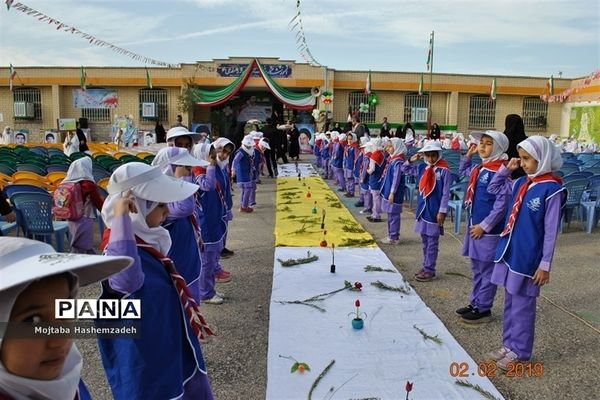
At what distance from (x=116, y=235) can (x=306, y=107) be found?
970 inches

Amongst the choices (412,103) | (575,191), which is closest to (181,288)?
(575,191)

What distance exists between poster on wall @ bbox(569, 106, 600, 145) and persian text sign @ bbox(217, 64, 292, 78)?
51.7 ft

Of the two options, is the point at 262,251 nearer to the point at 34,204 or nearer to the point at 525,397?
the point at 34,204

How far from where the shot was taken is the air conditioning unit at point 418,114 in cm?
3039

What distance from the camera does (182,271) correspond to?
3.33 meters

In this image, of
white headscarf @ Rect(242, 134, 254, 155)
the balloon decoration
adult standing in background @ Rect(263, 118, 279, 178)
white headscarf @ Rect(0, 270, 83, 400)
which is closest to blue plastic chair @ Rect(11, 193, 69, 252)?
white headscarf @ Rect(242, 134, 254, 155)

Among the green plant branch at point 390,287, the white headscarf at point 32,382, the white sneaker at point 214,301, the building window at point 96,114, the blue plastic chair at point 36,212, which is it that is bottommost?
the white sneaker at point 214,301

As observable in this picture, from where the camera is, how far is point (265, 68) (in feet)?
94.1

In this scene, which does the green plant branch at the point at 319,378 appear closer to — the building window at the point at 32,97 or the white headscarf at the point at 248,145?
the white headscarf at the point at 248,145

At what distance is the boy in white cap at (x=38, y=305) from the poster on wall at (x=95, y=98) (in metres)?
30.5

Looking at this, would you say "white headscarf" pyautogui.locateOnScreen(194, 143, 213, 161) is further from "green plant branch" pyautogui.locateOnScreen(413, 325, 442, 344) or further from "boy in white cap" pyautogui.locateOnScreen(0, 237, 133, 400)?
"boy in white cap" pyautogui.locateOnScreen(0, 237, 133, 400)

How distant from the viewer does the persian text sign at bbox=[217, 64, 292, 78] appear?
1128 inches

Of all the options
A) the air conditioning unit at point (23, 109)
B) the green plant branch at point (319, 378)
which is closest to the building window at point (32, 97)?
the air conditioning unit at point (23, 109)

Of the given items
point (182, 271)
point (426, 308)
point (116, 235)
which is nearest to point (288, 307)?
point (426, 308)
